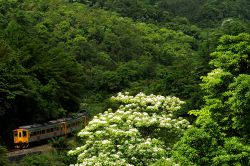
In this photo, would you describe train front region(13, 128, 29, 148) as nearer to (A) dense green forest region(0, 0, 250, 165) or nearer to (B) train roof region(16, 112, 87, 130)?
(B) train roof region(16, 112, 87, 130)

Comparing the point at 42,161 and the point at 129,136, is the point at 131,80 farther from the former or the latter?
the point at 129,136

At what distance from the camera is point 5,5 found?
242ft

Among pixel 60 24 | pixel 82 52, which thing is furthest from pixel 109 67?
pixel 60 24

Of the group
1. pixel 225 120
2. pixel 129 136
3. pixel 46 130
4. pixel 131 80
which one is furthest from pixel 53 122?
pixel 131 80

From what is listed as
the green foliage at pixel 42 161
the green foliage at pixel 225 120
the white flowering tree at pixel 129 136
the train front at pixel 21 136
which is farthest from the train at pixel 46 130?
the green foliage at pixel 225 120

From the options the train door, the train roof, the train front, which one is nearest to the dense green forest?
the train roof

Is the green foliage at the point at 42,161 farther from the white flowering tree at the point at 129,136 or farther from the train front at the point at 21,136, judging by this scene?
the white flowering tree at the point at 129,136

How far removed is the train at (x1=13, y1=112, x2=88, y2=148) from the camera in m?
32.3

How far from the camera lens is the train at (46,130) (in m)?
32.3

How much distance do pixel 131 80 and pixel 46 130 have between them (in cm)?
3130

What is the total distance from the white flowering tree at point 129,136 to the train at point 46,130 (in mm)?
14856

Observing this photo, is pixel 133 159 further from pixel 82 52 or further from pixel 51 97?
pixel 82 52

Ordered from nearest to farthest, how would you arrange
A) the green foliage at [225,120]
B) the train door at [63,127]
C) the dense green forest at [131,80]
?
the green foliage at [225,120], the dense green forest at [131,80], the train door at [63,127]

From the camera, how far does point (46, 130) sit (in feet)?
113
